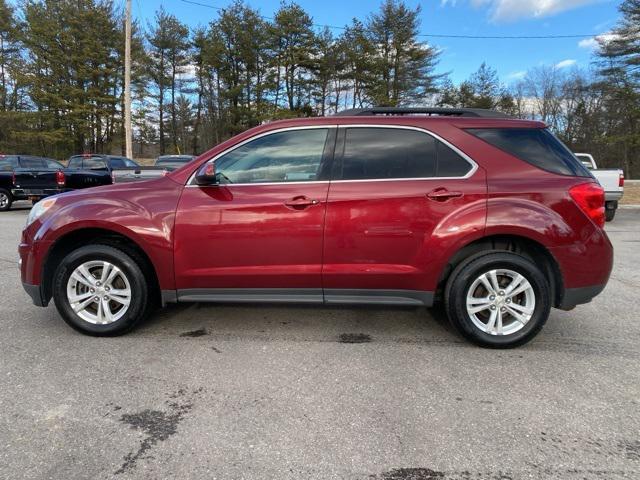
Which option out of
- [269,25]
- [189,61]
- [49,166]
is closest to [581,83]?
[269,25]

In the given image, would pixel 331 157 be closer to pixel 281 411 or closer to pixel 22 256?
pixel 281 411

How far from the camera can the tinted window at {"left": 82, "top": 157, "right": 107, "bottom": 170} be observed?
1588 centimetres

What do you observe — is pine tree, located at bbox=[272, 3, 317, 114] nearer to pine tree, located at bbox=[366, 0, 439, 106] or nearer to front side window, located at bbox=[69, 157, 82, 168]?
pine tree, located at bbox=[366, 0, 439, 106]

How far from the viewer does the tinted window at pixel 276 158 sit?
3859mm

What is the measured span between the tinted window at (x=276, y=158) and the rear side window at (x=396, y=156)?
27 centimetres

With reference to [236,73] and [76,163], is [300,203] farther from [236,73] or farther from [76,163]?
[236,73]

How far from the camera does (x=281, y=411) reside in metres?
2.84

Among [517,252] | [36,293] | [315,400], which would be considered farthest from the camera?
[36,293]

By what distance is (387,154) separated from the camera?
381cm

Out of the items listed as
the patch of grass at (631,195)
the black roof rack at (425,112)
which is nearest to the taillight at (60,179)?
the black roof rack at (425,112)

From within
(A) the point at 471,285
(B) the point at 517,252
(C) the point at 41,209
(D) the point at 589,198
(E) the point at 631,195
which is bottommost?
(A) the point at 471,285

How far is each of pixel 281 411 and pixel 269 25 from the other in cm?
4327

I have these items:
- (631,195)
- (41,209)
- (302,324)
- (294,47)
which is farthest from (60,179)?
(294,47)

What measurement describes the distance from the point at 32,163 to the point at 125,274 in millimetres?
13800
